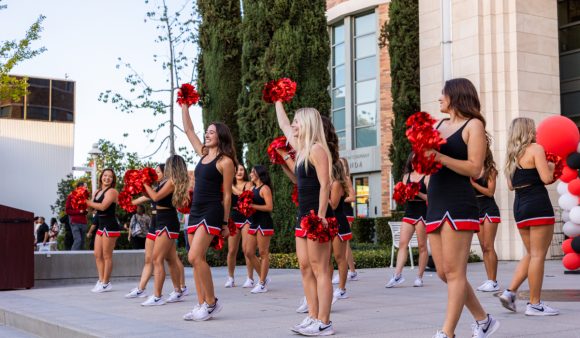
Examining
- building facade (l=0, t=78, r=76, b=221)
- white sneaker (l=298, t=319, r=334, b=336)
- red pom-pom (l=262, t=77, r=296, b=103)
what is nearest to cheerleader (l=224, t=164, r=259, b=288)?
red pom-pom (l=262, t=77, r=296, b=103)

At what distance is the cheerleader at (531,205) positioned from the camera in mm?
7543

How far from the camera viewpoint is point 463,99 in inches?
219

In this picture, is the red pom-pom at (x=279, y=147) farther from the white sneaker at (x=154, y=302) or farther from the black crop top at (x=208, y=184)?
the white sneaker at (x=154, y=302)

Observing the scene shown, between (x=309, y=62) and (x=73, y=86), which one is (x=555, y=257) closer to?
(x=309, y=62)

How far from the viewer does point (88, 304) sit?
9969 mm

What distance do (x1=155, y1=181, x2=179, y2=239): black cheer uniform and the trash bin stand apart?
397 cm

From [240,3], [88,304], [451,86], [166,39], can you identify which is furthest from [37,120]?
[451,86]

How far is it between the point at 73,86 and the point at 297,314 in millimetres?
48168

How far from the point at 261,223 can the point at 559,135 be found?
521cm

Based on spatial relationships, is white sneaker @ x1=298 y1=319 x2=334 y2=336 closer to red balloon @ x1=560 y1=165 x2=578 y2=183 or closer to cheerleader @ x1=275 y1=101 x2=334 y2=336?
cheerleader @ x1=275 y1=101 x2=334 y2=336

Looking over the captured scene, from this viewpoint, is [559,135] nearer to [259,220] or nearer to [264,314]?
[259,220]

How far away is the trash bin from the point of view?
12539 millimetres

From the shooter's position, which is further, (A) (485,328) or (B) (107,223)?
(B) (107,223)

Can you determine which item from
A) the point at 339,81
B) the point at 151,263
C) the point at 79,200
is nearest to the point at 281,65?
the point at 79,200
